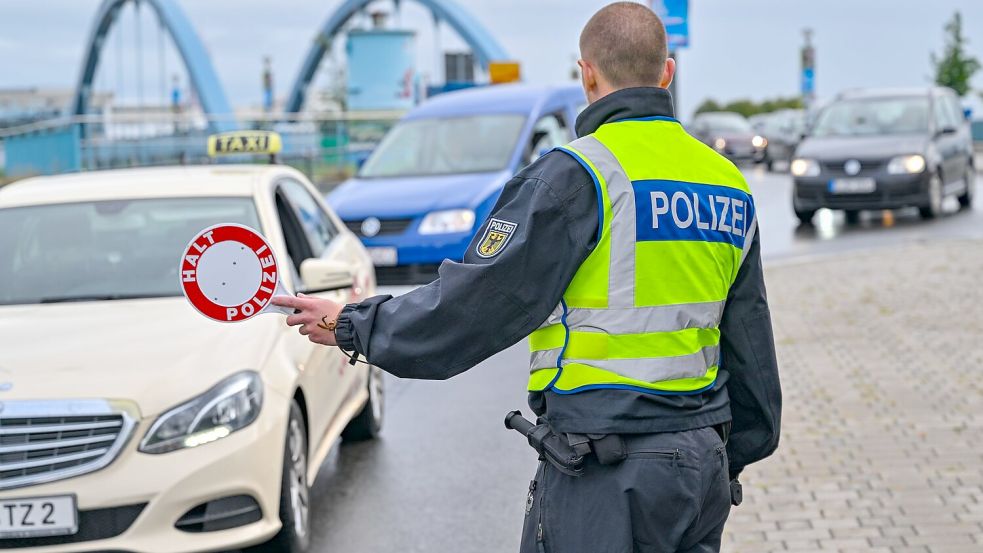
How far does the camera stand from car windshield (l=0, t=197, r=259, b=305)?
590cm

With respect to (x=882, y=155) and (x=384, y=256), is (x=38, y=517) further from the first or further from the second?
(x=882, y=155)

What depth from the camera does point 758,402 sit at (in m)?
3.14

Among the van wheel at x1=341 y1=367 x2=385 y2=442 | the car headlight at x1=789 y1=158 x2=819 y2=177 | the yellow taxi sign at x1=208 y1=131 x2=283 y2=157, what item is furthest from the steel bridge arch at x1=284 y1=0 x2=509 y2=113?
the van wheel at x1=341 y1=367 x2=385 y2=442

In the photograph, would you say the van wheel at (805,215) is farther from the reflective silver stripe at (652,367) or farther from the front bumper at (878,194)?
the reflective silver stripe at (652,367)

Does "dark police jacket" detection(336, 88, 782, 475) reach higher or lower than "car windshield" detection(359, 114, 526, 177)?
higher

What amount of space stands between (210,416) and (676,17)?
900 cm

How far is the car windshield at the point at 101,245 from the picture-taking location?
19.4 feet

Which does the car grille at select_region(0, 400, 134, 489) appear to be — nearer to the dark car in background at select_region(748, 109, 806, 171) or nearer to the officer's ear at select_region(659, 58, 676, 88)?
the officer's ear at select_region(659, 58, 676, 88)

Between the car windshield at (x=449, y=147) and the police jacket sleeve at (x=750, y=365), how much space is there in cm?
1041

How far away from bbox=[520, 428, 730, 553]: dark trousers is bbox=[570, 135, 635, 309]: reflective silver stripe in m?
0.29

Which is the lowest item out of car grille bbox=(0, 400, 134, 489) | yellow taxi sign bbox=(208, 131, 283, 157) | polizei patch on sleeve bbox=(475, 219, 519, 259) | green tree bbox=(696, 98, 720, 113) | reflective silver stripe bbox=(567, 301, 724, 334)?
green tree bbox=(696, 98, 720, 113)

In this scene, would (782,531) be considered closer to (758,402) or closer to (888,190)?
(758,402)

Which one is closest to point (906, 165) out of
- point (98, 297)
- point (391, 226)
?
point (391, 226)

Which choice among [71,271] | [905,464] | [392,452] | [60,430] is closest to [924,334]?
[905,464]
